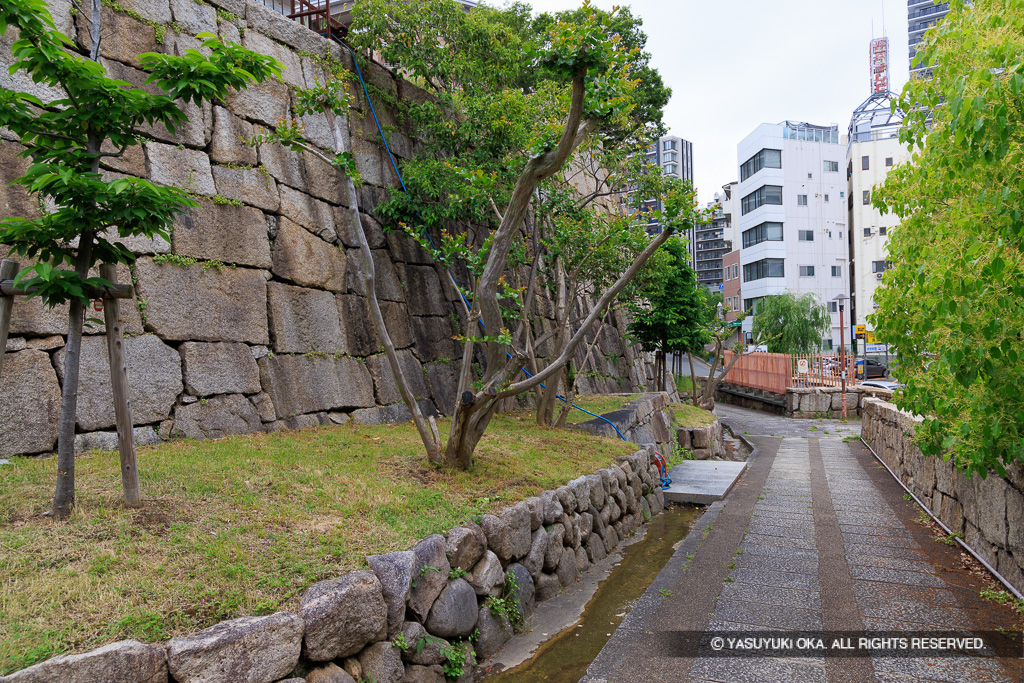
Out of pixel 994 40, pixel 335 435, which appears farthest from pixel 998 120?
pixel 335 435

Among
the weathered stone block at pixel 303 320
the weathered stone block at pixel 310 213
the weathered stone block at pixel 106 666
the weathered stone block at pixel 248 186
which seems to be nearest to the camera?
the weathered stone block at pixel 106 666

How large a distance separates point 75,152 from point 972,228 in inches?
210

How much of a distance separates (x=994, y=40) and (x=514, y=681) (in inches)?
189

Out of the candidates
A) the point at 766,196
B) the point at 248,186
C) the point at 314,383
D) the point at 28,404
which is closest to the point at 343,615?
the point at 28,404

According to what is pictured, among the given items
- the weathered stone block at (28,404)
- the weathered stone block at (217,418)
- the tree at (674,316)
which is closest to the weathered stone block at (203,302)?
the weathered stone block at (217,418)

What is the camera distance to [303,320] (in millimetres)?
7426

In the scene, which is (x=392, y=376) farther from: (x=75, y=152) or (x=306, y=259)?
(x=75, y=152)

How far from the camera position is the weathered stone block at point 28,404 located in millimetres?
4816

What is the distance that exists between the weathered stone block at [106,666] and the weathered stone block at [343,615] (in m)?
0.66

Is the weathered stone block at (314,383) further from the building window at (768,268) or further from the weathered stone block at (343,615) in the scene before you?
the building window at (768,268)

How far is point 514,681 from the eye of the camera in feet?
13.7

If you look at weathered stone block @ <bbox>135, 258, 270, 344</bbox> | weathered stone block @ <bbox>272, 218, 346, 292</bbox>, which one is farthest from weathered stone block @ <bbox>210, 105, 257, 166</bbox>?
weathered stone block @ <bbox>135, 258, 270, 344</bbox>

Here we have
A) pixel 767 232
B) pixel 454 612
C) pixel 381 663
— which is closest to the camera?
pixel 381 663

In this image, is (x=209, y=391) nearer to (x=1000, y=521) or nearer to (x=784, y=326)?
(x=1000, y=521)
